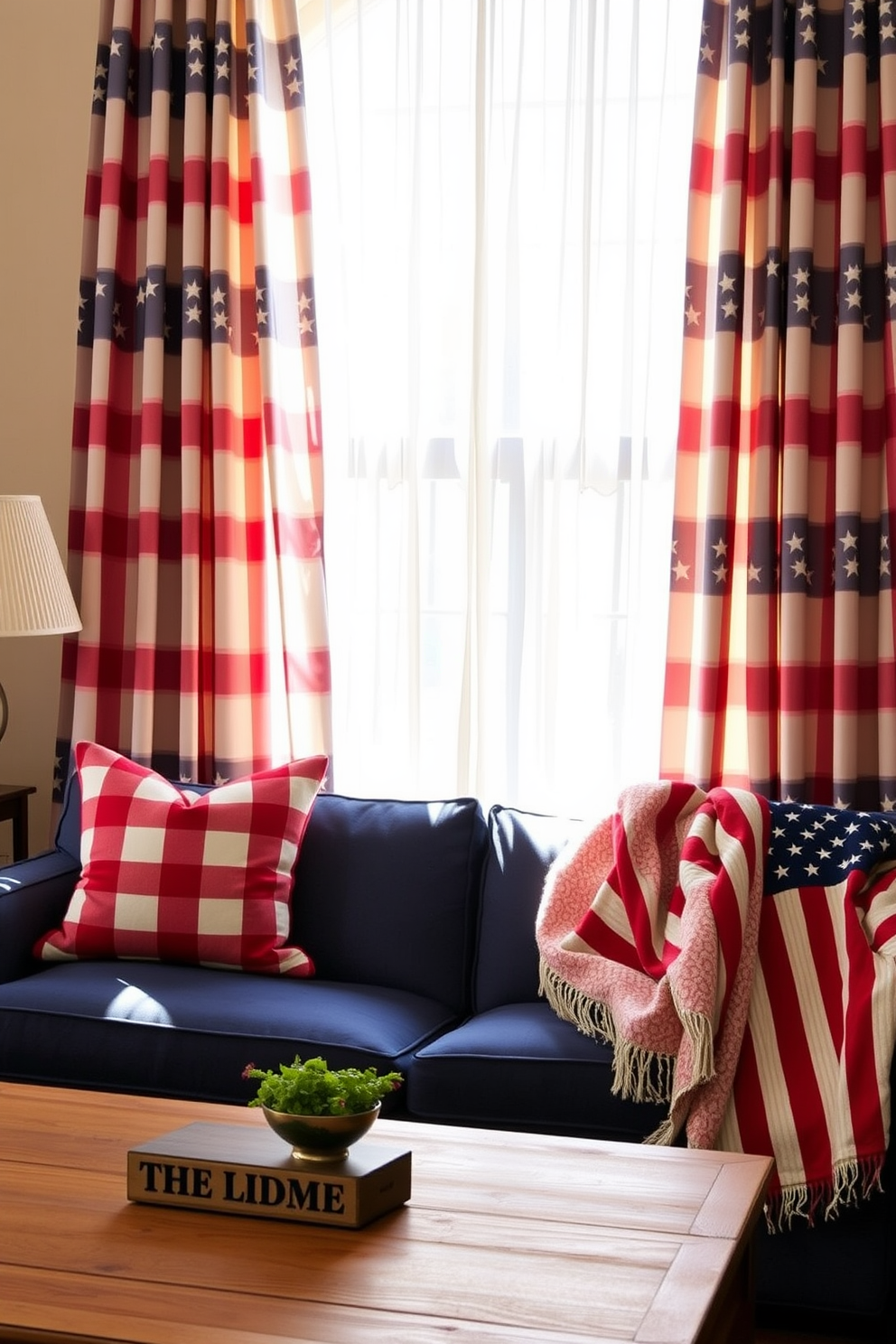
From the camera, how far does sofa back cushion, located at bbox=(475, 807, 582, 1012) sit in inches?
114

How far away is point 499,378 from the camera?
3.55 metres

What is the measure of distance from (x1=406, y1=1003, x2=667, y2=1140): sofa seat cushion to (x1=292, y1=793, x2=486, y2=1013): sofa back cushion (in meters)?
0.39

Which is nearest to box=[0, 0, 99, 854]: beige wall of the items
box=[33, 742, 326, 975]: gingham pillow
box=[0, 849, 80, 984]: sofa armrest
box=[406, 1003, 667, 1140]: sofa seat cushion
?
box=[0, 849, 80, 984]: sofa armrest

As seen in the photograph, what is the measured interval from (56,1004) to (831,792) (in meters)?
1.70

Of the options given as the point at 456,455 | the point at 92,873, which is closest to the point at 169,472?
the point at 456,455

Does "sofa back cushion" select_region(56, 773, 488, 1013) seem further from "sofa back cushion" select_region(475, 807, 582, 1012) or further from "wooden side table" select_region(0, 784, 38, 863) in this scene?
"wooden side table" select_region(0, 784, 38, 863)

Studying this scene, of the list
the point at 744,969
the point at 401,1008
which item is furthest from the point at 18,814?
the point at 744,969

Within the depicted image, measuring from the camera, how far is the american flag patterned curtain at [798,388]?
10.3 feet

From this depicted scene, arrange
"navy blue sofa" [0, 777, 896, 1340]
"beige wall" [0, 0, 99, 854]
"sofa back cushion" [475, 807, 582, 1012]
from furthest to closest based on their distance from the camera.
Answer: "beige wall" [0, 0, 99, 854], "sofa back cushion" [475, 807, 582, 1012], "navy blue sofa" [0, 777, 896, 1340]

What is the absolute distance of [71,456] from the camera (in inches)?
149

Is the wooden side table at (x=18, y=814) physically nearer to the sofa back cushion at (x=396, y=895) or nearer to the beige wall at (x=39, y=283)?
the beige wall at (x=39, y=283)

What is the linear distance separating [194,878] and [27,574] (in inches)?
31.2

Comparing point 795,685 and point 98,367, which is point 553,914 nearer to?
point 795,685

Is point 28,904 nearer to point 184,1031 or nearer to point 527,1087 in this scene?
point 184,1031
